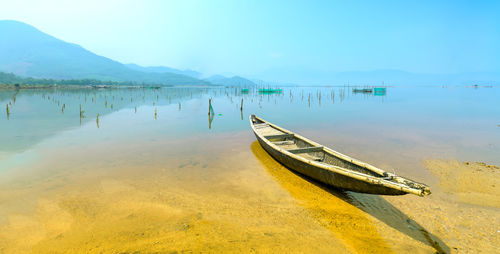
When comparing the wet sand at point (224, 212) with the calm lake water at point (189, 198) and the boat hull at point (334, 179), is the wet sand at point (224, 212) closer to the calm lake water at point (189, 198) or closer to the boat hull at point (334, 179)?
the calm lake water at point (189, 198)

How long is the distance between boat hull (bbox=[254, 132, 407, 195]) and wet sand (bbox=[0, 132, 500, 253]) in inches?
22.9

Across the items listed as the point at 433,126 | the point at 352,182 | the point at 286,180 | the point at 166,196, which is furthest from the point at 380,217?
the point at 433,126

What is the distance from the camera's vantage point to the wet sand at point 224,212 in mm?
4934

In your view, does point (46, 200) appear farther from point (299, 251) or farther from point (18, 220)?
point (299, 251)

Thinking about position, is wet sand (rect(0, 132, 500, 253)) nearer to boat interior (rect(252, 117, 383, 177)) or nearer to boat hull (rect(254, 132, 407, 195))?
boat hull (rect(254, 132, 407, 195))

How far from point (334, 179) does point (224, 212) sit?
10.3ft

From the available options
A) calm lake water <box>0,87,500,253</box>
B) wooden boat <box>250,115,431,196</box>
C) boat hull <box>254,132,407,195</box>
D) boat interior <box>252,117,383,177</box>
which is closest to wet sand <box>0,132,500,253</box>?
calm lake water <box>0,87,500,253</box>

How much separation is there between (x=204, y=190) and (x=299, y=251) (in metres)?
3.85

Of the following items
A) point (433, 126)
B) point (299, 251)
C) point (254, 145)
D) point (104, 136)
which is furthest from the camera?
point (433, 126)

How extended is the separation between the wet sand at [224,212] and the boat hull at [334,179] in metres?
0.58

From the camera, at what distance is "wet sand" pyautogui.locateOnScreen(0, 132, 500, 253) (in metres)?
4.93

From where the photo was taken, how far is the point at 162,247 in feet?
15.8

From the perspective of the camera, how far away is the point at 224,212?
6273mm

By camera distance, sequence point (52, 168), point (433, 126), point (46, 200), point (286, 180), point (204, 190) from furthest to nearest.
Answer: point (433, 126) < point (52, 168) < point (286, 180) < point (204, 190) < point (46, 200)
